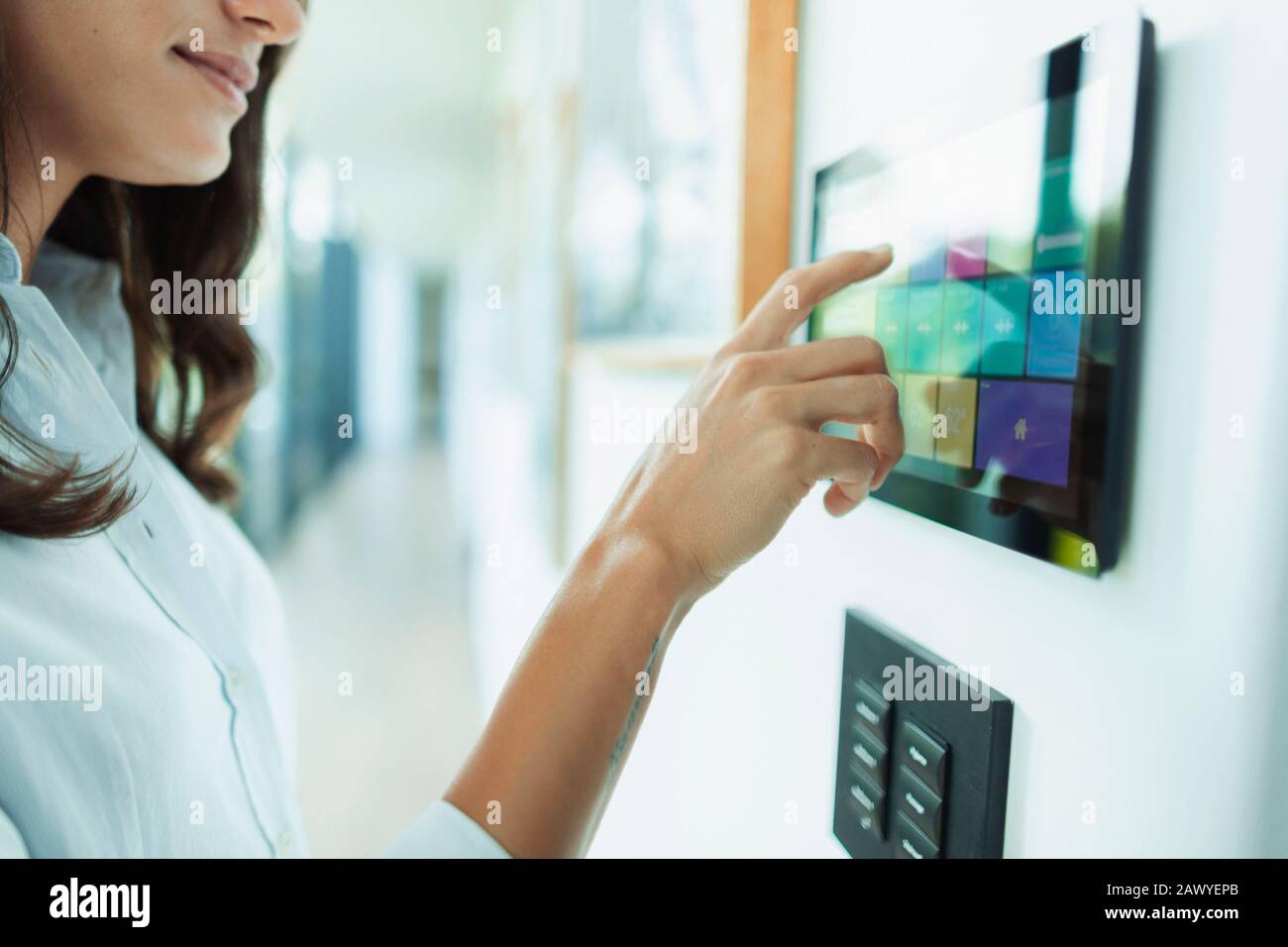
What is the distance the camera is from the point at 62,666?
42cm

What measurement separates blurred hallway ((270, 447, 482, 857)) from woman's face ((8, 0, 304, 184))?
184cm

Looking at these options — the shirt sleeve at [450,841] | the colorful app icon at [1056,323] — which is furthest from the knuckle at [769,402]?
A: the shirt sleeve at [450,841]

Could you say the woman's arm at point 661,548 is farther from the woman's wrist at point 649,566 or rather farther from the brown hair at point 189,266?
the brown hair at point 189,266

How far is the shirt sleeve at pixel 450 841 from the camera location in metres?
0.33

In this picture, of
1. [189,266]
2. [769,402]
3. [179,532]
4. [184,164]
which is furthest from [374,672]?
[769,402]

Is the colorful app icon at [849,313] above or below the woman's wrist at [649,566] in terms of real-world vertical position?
above

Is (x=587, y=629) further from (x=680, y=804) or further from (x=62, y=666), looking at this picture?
(x=680, y=804)

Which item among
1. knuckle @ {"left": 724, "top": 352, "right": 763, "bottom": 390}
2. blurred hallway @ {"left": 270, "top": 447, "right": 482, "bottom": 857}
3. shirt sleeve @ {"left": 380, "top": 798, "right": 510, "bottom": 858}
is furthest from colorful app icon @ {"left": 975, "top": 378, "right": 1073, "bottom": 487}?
blurred hallway @ {"left": 270, "top": 447, "right": 482, "bottom": 857}

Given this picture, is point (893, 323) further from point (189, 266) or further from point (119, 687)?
point (189, 266)

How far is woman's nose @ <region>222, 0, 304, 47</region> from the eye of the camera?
54 centimetres

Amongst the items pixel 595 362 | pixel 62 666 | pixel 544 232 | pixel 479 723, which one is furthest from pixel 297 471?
pixel 62 666

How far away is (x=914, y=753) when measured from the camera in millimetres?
437

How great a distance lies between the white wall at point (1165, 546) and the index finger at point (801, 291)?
0.35ft
